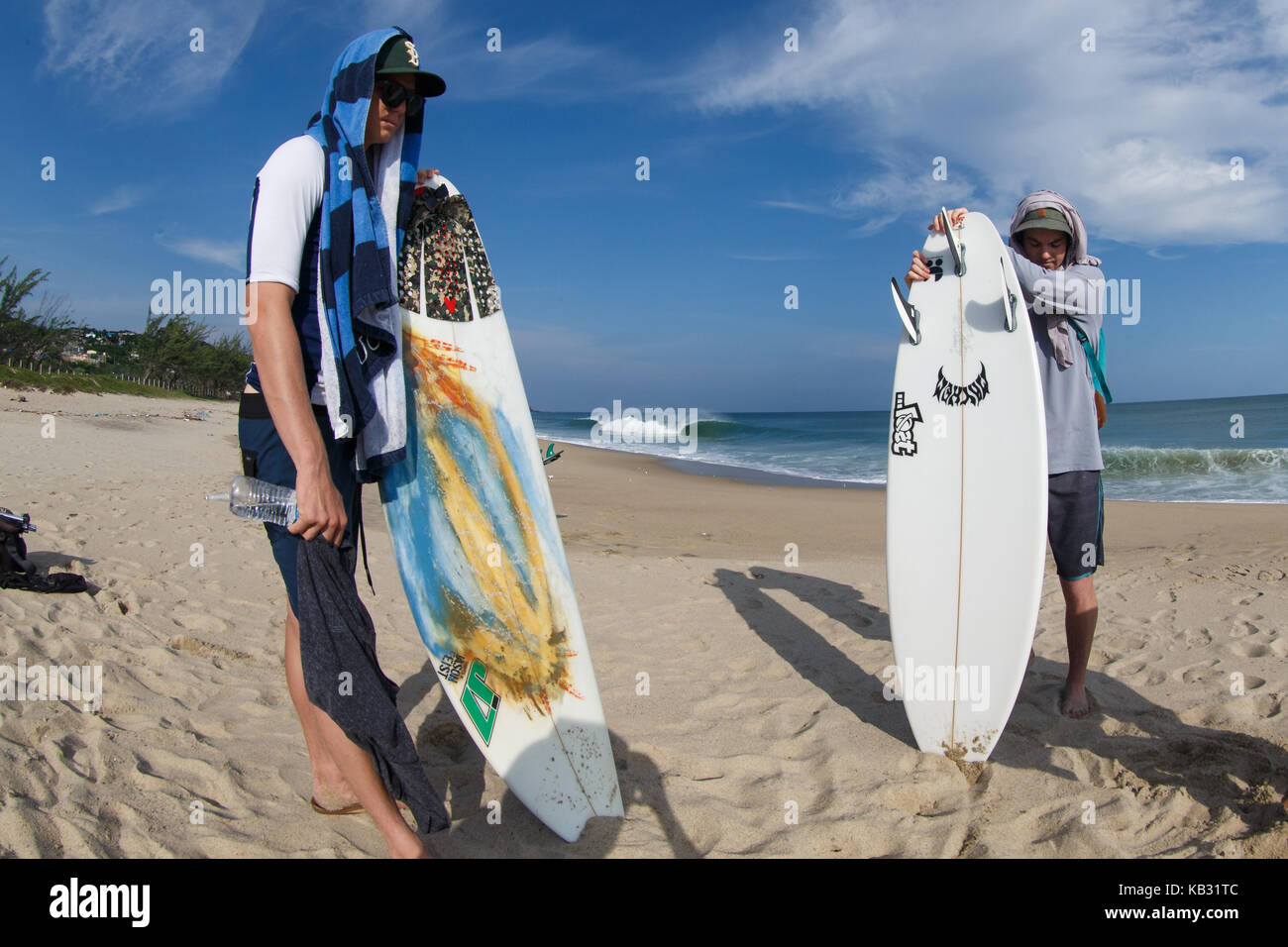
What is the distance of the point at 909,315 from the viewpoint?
2842 millimetres

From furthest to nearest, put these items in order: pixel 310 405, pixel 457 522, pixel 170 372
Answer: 1. pixel 170 372
2. pixel 457 522
3. pixel 310 405

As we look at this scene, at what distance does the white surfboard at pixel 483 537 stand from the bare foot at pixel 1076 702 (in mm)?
1750

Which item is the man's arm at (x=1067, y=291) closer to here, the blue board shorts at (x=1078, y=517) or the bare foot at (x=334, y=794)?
the blue board shorts at (x=1078, y=517)

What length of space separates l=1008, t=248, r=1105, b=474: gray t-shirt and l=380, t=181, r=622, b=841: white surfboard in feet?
5.96

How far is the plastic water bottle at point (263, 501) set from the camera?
1.69 meters

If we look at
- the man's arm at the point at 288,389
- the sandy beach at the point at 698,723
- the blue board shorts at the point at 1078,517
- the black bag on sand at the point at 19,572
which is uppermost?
the man's arm at the point at 288,389

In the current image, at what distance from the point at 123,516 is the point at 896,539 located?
18.1 feet

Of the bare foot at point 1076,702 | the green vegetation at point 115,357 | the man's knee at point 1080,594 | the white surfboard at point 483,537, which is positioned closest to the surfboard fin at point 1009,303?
the man's knee at point 1080,594

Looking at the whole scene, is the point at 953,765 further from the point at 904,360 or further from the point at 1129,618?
the point at 1129,618

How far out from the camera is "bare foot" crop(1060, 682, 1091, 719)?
2.73 metres
